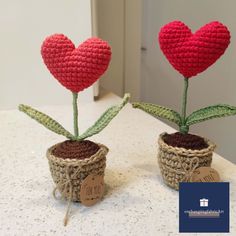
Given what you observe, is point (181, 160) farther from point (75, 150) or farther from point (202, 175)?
point (75, 150)

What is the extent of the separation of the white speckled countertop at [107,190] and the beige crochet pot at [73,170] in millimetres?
28

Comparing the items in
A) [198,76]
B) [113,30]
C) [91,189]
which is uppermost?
[113,30]

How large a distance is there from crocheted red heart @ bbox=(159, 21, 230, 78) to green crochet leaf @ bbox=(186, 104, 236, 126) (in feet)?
0.21

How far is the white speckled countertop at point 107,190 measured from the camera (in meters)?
0.43

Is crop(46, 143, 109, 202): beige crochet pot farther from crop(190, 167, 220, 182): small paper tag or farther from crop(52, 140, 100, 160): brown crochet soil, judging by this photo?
crop(190, 167, 220, 182): small paper tag

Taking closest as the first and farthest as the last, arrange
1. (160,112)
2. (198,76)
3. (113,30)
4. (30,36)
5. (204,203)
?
(204,203) < (160,112) < (30,36) < (113,30) < (198,76)

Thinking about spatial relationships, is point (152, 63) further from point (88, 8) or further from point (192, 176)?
point (192, 176)

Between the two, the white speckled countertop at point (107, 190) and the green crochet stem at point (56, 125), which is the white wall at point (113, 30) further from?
the green crochet stem at point (56, 125)

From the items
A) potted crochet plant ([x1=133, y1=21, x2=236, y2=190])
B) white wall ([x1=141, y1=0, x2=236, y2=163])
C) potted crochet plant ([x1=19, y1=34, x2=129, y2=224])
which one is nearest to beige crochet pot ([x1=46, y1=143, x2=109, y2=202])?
potted crochet plant ([x1=19, y1=34, x2=129, y2=224])

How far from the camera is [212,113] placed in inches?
19.2

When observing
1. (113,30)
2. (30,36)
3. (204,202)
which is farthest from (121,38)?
(204,202)

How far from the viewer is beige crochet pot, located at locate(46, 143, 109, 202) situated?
44 centimetres

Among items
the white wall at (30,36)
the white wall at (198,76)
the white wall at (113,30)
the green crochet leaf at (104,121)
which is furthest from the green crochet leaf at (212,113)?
the white wall at (198,76)

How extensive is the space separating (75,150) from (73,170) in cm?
3
